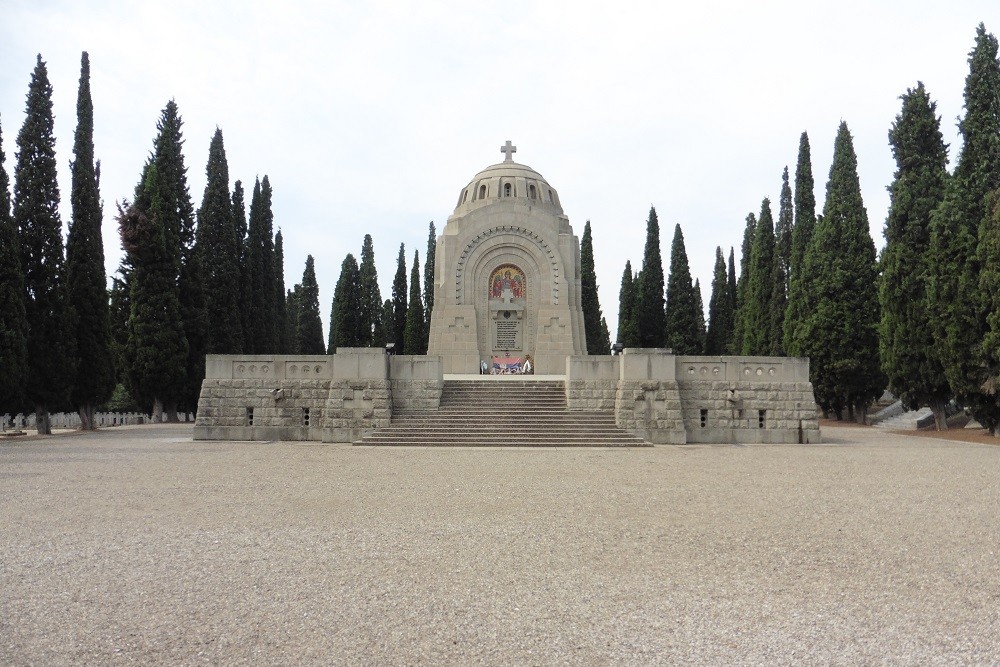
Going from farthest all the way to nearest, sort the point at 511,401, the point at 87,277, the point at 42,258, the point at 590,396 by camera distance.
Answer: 1. the point at 87,277
2. the point at 42,258
3. the point at 511,401
4. the point at 590,396

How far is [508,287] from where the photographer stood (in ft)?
104

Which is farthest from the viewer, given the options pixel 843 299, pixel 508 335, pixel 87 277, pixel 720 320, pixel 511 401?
pixel 720 320

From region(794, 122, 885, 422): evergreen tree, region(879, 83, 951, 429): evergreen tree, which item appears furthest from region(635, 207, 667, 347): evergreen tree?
region(879, 83, 951, 429): evergreen tree

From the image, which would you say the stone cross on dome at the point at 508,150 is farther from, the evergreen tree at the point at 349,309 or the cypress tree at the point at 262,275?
the evergreen tree at the point at 349,309

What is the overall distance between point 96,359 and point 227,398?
23.0 feet

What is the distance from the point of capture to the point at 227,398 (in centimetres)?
1959

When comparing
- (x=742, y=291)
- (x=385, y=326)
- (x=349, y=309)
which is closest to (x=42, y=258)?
(x=349, y=309)

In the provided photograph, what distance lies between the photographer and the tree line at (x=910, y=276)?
21.3 metres

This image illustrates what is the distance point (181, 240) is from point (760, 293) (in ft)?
91.7

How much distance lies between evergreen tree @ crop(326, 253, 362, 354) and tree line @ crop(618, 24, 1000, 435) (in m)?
25.6

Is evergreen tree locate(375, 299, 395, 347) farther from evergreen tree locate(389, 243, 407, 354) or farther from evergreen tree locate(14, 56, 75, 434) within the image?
evergreen tree locate(14, 56, 75, 434)

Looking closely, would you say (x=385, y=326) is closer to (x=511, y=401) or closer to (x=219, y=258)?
(x=219, y=258)

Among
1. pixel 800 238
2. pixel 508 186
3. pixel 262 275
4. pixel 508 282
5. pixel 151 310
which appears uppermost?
pixel 508 186

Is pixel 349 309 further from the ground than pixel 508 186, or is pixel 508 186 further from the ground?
pixel 508 186
